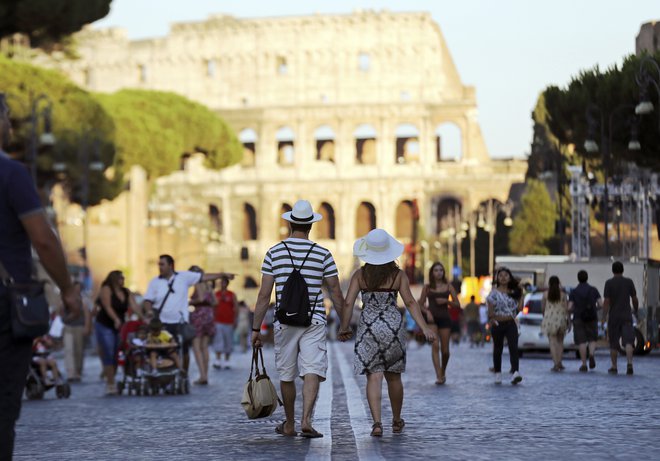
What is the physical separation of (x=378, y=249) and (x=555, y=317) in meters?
12.2

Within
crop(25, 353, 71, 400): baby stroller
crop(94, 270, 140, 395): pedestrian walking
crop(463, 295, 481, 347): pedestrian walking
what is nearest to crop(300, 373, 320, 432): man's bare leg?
crop(94, 270, 140, 395): pedestrian walking

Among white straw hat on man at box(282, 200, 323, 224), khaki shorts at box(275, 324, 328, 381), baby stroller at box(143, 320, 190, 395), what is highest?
white straw hat on man at box(282, 200, 323, 224)

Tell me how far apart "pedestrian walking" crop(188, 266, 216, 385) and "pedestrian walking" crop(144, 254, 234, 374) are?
177 centimetres

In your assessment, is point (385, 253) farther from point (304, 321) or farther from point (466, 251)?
point (466, 251)

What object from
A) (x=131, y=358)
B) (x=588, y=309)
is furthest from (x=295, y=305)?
(x=588, y=309)

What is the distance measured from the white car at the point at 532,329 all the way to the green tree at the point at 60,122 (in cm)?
2023

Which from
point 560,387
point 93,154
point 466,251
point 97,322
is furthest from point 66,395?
point 466,251

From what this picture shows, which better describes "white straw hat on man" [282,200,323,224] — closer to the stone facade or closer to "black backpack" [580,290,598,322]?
"black backpack" [580,290,598,322]

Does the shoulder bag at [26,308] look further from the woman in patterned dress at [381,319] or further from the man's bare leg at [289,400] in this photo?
the woman in patterned dress at [381,319]

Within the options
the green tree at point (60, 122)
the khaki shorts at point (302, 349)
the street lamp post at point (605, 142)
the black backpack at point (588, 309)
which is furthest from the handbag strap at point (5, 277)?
the green tree at point (60, 122)

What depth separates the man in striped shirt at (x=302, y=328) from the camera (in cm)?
1095

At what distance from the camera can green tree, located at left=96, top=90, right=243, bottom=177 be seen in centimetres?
6856

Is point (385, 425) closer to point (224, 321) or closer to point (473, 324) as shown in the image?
point (224, 321)

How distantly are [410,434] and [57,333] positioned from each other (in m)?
13.4
